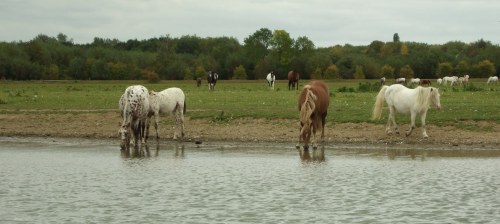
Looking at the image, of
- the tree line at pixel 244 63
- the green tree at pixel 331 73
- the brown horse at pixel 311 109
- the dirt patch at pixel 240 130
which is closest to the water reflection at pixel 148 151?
the dirt patch at pixel 240 130

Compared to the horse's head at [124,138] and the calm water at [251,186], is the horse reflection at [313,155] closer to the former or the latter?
the calm water at [251,186]

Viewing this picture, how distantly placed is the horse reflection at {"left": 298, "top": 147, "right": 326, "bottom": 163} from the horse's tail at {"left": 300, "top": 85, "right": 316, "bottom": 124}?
825mm

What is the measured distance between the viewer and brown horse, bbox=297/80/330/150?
2011cm

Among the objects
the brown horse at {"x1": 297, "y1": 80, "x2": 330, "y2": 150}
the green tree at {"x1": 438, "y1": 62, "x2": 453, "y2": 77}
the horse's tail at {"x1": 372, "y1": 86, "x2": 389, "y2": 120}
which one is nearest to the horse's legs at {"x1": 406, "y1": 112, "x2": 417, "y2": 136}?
the horse's tail at {"x1": 372, "y1": 86, "x2": 389, "y2": 120}

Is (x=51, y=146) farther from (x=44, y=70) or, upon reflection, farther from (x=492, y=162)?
(x=44, y=70)

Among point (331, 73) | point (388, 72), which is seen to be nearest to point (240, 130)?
point (331, 73)

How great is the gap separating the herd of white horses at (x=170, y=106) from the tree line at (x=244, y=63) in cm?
5614

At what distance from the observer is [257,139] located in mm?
24000

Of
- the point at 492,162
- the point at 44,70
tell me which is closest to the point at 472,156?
the point at 492,162

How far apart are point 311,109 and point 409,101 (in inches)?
Answer: 161

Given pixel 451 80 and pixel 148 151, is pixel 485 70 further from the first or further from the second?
pixel 148 151

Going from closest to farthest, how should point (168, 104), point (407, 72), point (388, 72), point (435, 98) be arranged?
point (435, 98) → point (168, 104) → point (407, 72) → point (388, 72)

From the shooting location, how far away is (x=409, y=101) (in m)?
22.8

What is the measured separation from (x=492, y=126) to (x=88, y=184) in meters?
14.2
